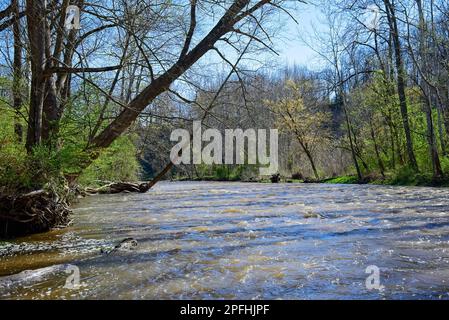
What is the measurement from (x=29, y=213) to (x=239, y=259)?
315 cm

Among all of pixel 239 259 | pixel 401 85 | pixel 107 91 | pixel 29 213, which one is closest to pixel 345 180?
pixel 401 85

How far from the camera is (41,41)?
20.1 ft

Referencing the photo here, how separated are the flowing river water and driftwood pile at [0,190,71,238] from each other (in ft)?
0.78

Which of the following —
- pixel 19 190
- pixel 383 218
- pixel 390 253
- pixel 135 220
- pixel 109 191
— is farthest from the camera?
pixel 109 191

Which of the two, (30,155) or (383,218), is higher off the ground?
(30,155)

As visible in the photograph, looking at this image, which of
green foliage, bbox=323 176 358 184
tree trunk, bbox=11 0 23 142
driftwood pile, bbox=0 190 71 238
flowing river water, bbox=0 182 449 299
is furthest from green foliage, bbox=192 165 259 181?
driftwood pile, bbox=0 190 71 238

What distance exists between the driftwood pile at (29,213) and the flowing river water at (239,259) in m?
0.24

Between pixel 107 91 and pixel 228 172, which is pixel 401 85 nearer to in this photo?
pixel 107 91

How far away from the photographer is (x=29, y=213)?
547 centimetres

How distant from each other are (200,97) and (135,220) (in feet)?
9.81

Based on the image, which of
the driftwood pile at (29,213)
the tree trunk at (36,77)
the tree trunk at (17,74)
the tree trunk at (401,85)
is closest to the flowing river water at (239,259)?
the driftwood pile at (29,213)
